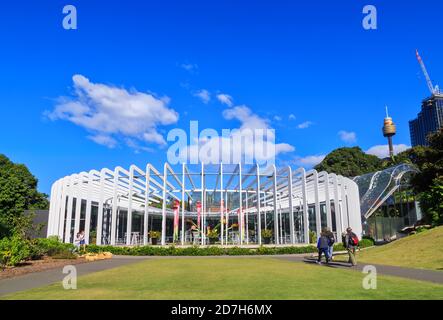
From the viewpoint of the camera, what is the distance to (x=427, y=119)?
479 ft

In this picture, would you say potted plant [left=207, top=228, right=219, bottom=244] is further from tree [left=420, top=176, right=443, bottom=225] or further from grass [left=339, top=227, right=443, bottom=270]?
tree [left=420, top=176, right=443, bottom=225]

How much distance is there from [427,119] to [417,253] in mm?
153703

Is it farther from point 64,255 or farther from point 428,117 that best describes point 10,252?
point 428,117

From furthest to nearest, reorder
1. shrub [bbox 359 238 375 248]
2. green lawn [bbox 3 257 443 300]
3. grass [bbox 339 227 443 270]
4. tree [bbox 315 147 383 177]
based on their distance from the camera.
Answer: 1. tree [bbox 315 147 383 177]
2. shrub [bbox 359 238 375 248]
3. grass [bbox 339 227 443 270]
4. green lawn [bbox 3 257 443 300]

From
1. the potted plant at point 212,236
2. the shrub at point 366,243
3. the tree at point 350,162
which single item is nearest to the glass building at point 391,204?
the shrub at point 366,243

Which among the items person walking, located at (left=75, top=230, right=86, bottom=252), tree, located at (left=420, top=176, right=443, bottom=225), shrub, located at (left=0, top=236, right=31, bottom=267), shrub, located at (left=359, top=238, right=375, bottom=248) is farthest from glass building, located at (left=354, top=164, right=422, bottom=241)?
shrub, located at (left=0, top=236, right=31, bottom=267)

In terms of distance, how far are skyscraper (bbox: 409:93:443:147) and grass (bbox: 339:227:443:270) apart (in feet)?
453

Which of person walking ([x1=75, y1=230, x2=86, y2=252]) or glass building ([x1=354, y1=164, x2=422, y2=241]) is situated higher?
glass building ([x1=354, y1=164, x2=422, y2=241])

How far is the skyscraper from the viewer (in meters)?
140

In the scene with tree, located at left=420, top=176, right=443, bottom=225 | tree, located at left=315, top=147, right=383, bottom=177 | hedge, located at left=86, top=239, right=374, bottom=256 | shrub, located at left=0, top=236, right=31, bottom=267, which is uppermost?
tree, located at left=315, top=147, right=383, bottom=177

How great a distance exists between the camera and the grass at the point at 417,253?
13493 millimetres

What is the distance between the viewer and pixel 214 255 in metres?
21.2
